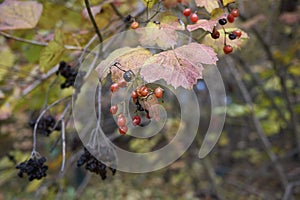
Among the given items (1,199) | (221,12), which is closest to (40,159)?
(221,12)

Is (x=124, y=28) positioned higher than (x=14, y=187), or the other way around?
(x=124, y=28)

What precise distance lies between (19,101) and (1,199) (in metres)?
2.07

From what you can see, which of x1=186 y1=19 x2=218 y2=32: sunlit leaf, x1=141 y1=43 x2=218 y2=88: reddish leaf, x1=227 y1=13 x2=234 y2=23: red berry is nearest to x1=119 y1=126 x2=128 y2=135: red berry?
x1=141 y1=43 x2=218 y2=88: reddish leaf

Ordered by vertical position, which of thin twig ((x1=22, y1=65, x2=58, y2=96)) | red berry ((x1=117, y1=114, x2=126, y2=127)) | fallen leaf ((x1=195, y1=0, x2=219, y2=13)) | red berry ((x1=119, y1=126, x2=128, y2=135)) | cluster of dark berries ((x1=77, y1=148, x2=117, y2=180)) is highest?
fallen leaf ((x1=195, y1=0, x2=219, y2=13))

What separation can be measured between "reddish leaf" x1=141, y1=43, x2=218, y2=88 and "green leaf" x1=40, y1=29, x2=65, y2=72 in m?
0.45

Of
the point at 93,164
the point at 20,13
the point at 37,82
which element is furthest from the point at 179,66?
the point at 37,82

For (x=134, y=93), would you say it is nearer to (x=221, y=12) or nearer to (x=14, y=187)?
(x=221, y=12)

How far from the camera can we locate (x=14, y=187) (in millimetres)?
3613

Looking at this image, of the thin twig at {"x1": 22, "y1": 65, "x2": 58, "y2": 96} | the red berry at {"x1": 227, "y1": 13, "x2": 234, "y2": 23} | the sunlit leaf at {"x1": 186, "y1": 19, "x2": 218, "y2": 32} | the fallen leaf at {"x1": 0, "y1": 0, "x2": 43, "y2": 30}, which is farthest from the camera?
the thin twig at {"x1": 22, "y1": 65, "x2": 58, "y2": 96}

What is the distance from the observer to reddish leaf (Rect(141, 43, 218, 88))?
66 centimetres

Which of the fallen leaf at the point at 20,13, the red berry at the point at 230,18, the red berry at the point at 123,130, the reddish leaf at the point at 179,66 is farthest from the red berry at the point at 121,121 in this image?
the fallen leaf at the point at 20,13

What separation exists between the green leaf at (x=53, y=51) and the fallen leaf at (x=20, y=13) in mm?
190

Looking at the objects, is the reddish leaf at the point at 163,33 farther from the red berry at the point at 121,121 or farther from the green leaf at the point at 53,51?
the green leaf at the point at 53,51

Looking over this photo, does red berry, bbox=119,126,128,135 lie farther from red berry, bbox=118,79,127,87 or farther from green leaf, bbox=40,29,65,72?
green leaf, bbox=40,29,65,72
